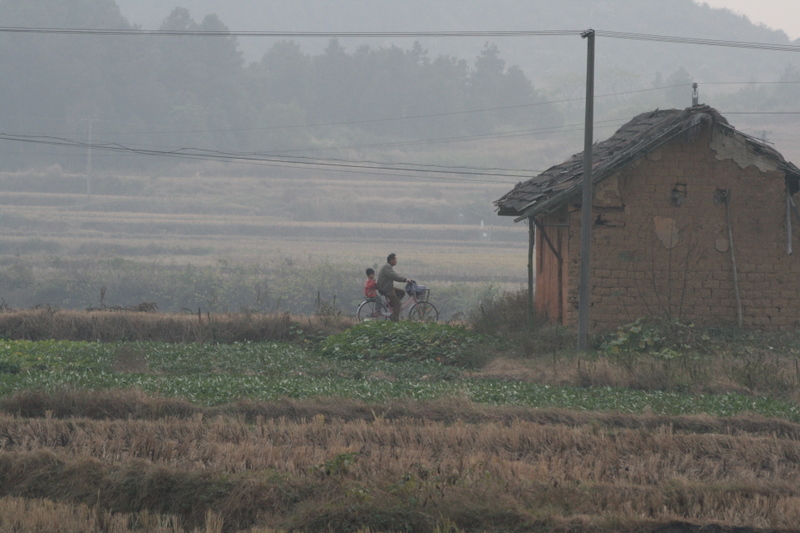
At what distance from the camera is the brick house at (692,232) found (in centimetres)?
1788

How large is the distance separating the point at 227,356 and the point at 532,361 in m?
5.71

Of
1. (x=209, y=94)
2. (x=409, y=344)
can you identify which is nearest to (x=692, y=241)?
(x=409, y=344)

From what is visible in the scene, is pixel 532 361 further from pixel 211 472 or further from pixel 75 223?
pixel 75 223

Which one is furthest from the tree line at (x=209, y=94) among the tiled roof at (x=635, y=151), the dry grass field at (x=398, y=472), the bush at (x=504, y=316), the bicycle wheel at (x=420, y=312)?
the dry grass field at (x=398, y=472)

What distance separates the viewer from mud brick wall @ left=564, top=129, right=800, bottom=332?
17.9 m

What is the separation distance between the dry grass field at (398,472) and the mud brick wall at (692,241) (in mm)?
7868

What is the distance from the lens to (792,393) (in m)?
12.4

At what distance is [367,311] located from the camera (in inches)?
907

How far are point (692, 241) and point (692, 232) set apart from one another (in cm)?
19

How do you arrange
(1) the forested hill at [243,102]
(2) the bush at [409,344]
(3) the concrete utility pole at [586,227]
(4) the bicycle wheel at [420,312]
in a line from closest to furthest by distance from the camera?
(3) the concrete utility pole at [586,227] → (2) the bush at [409,344] → (4) the bicycle wheel at [420,312] → (1) the forested hill at [243,102]

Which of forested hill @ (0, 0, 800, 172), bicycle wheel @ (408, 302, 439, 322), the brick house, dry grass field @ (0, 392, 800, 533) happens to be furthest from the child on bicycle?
forested hill @ (0, 0, 800, 172)

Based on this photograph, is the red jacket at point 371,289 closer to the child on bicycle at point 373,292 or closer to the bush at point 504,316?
the child on bicycle at point 373,292

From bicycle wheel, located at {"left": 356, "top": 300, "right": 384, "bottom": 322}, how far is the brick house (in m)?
6.00

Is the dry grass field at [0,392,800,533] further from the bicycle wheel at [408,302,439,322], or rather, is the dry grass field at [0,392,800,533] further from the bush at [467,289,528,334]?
the bicycle wheel at [408,302,439,322]
